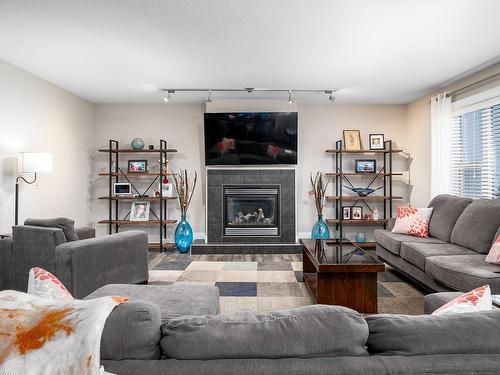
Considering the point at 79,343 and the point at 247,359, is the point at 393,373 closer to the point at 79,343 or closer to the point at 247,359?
the point at 247,359

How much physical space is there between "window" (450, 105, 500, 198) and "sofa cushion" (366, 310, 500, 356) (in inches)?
151

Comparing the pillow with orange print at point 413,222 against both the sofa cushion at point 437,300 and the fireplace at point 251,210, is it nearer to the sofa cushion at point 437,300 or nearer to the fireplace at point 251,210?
the fireplace at point 251,210

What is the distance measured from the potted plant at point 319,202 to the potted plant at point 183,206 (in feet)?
6.59

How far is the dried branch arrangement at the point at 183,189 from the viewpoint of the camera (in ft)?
18.7

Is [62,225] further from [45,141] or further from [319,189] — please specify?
[319,189]

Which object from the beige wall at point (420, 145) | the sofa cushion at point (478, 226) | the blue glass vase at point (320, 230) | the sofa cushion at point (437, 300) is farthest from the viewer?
the blue glass vase at point (320, 230)

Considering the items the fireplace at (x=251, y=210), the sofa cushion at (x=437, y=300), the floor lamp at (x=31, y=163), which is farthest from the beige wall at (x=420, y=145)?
the floor lamp at (x=31, y=163)

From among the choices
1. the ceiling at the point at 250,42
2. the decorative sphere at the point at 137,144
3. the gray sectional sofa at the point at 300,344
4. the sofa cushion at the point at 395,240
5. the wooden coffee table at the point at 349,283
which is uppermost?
the ceiling at the point at 250,42

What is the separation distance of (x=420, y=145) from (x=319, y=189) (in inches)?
69.5

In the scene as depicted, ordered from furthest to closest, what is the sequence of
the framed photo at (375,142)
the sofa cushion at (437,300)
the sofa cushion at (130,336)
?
1. the framed photo at (375,142)
2. the sofa cushion at (437,300)
3. the sofa cushion at (130,336)

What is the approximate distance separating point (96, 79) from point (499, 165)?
5077 millimetres

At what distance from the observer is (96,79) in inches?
183

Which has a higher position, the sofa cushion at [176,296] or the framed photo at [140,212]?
the framed photo at [140,212]

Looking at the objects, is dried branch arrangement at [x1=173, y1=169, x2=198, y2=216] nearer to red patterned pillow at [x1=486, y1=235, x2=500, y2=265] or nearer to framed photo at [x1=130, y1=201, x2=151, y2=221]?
framed photo at [x1=130, y1=201, x2=151, y2=221]
